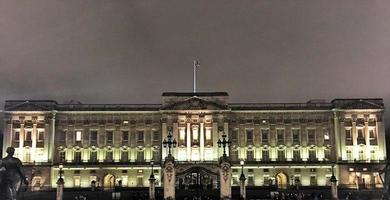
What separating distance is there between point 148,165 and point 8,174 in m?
63.4

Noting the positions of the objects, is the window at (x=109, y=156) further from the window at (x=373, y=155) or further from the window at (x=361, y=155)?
the window at (x=373, y=155)

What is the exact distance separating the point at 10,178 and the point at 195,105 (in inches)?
2521

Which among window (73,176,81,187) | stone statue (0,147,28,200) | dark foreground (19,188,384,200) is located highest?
stone statue (0,147,28,200)

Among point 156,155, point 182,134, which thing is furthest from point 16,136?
point 182,134

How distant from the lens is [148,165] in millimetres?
83812

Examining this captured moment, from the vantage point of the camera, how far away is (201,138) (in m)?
84.6

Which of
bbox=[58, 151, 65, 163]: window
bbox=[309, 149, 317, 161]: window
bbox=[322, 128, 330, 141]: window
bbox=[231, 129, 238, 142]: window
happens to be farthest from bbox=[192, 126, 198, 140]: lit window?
bbox=[58, 151, 65, 163]: window

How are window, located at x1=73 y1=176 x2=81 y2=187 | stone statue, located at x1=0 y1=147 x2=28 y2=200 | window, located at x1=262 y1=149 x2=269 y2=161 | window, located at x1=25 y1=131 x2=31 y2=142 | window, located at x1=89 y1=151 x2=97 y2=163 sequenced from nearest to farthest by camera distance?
stone statue, located at x1=0 y1=147 x2=28 y2=200
window, located at x1=73 y1=176 x2=81 y2=187
window, located at x1=25 y1=131 x2=31 y2=142
window, located at x1=89 y1=151 x2=97 y2=163
window, located at x1=262 y1=149 x2=269 y2=161

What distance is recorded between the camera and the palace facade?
83750 millimetres

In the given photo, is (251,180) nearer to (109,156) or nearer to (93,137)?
(109,156)

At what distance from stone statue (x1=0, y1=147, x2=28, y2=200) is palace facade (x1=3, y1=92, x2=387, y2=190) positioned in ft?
205

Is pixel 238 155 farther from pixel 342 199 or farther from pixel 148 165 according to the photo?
pixel 342 199

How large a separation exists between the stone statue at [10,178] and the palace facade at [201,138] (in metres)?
62.4

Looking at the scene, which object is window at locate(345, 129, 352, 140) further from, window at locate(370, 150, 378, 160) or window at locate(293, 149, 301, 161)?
window at locate(293, 149, 301, 161)
